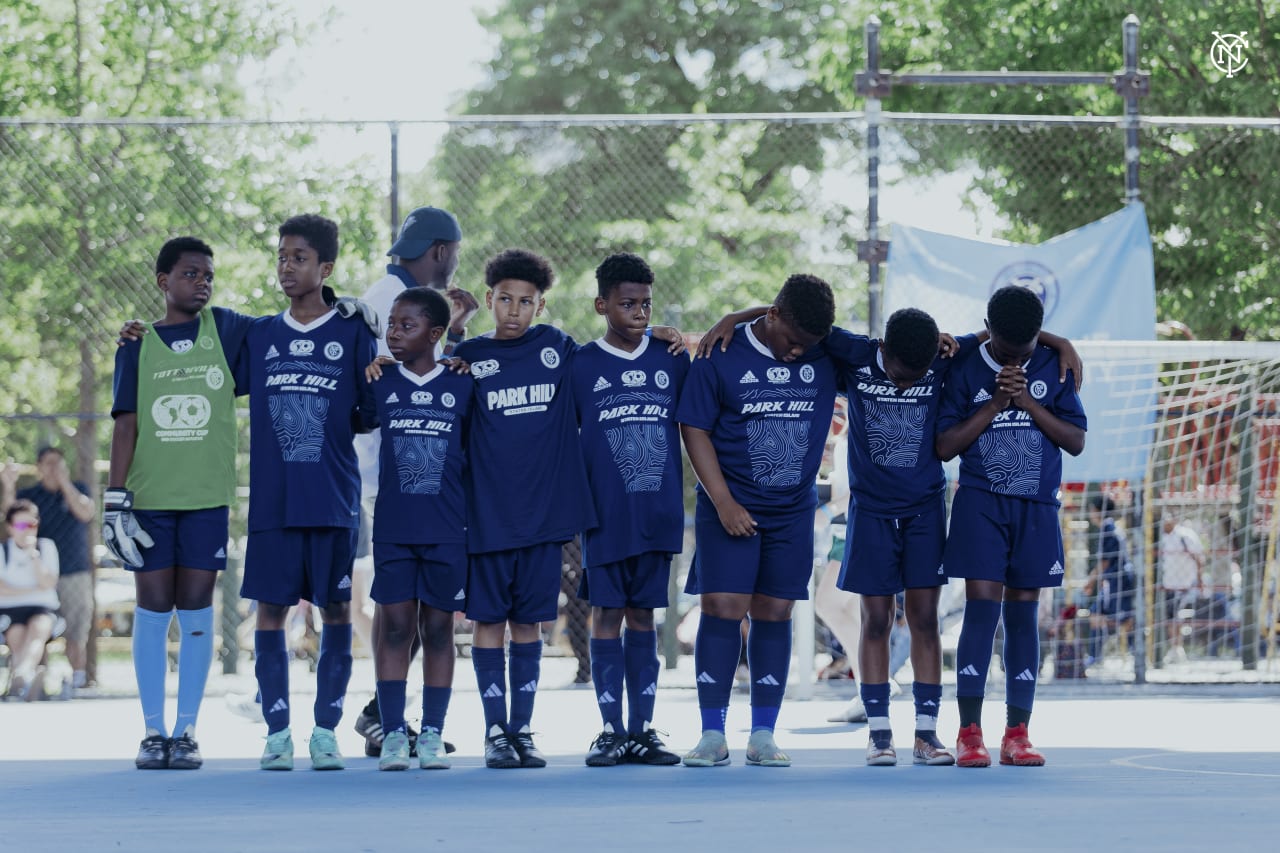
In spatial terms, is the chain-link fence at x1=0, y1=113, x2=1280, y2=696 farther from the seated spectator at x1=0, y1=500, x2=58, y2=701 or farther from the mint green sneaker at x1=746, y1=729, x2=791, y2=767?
the mint green sneaker at x1=746, y1=729, x2=791, y2=767

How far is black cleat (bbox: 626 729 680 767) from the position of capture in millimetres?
6383

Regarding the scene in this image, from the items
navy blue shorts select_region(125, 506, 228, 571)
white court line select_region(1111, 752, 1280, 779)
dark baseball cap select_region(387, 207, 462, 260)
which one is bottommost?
white court line select_region(1111, 752, 1280, 779)

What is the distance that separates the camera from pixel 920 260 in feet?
35.9

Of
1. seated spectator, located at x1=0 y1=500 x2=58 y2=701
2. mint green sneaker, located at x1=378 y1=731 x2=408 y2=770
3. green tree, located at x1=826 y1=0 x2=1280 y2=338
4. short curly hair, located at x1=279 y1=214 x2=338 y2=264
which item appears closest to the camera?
mint green sneaker, located at x1=378 y1=731 x2=408 y2=770

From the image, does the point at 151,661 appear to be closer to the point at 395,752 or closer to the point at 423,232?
the point at 395,752

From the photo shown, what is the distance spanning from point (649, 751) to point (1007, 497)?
1614 millimetres

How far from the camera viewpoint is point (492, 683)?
21.1 ft

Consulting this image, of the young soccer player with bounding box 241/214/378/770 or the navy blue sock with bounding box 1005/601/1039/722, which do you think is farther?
the navy blue sock with bounding box 1005/601/1039/722

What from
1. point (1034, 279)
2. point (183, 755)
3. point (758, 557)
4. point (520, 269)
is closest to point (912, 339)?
point (758, 557)

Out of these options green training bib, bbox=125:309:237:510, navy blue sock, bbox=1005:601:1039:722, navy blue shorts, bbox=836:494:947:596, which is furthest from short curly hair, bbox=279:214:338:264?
navy blue sock, bbox=1005:601:1039:722

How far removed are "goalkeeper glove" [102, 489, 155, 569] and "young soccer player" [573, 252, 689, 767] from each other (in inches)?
64.4

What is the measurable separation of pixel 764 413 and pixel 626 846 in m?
2.45

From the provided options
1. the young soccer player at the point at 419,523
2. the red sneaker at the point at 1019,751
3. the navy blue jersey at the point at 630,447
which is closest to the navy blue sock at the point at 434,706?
the young soccer player at the point at 419,523

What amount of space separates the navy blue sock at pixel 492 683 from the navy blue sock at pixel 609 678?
13.5 inches
